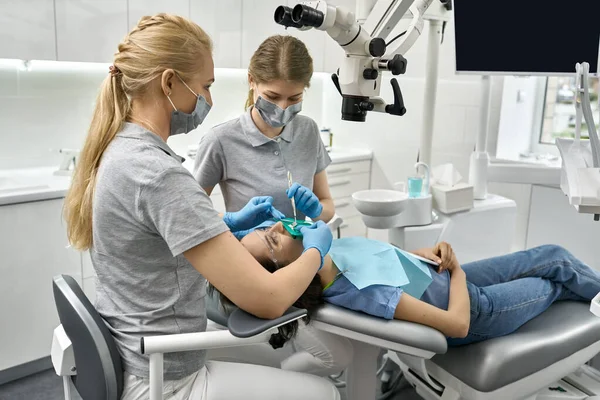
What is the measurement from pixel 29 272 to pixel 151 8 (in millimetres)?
1502

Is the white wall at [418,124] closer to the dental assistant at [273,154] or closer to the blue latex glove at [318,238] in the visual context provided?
the dental assistant at [273,154]

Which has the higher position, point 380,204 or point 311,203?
point 311,203

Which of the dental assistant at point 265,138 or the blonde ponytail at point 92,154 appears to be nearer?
the blonde ponytail at point 92,154

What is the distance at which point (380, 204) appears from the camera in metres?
2.05

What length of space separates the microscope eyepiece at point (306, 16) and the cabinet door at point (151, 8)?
5.43ft

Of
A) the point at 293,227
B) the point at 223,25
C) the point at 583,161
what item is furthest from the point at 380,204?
the point at 223,25

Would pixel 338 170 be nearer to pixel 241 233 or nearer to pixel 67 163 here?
pixel 67 163

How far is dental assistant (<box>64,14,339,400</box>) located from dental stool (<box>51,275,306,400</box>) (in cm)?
4

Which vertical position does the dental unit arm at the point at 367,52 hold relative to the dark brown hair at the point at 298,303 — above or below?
above

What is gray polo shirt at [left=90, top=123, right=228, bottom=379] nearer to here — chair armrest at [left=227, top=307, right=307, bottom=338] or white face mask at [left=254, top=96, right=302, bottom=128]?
chair armrest at [left=227, top=307, right=307, bottom=338]

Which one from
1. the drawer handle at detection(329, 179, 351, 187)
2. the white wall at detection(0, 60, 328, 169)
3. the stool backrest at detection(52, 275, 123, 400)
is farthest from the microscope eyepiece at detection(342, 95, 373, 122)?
the drawer handle at detection(329, 179, 351, 187)

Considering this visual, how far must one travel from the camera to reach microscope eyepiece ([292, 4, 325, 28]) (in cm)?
130

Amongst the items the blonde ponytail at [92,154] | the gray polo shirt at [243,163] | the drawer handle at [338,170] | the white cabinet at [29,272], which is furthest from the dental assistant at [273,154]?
the drawer handle at [338,170]

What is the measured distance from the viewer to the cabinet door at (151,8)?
2.78 metres
